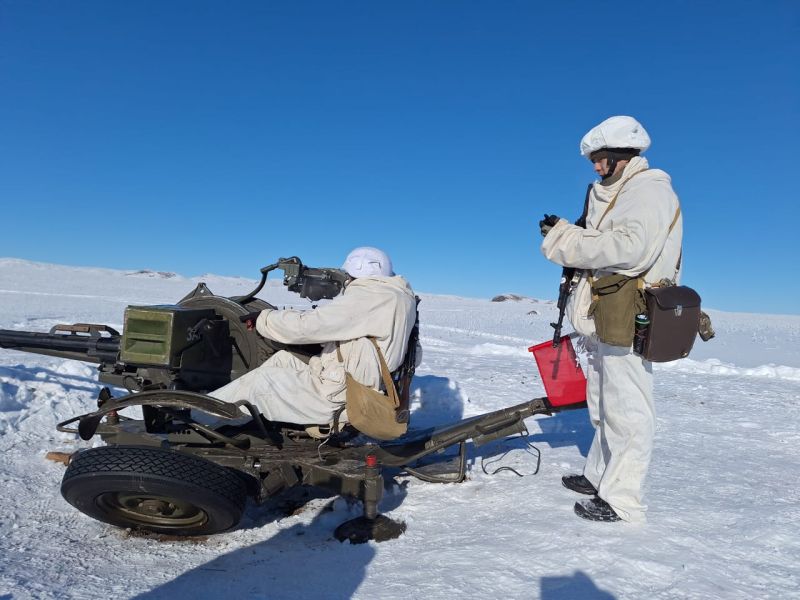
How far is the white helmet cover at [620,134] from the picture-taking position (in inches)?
130

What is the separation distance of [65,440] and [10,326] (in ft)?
25.8

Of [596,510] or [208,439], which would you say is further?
[208,439]

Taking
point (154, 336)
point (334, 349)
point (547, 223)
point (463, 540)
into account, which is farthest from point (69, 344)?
point (547, 223)

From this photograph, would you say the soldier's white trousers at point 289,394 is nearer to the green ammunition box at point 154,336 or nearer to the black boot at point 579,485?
the green ammunition box at point 154,336

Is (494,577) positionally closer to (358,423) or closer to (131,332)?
(358,423)

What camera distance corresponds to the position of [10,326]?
10.9 m

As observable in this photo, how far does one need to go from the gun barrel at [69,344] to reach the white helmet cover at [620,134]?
354 cm

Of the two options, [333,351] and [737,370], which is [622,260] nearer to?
[333,351]

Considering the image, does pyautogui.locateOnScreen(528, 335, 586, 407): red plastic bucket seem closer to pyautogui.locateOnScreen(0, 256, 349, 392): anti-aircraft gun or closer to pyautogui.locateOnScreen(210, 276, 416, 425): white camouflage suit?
pyautogui.locateOnScreen(210, 276, 416, 425): white camouflage suit

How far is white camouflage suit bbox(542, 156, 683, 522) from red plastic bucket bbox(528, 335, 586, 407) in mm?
279

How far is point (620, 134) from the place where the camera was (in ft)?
10.8

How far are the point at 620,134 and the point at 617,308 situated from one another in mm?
1016

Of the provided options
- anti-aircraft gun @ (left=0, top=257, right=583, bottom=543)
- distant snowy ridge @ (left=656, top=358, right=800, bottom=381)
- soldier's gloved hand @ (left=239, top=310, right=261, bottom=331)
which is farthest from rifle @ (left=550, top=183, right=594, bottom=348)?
distant snowy ridge @ (left=656, top=358, right=800, bottom=381)

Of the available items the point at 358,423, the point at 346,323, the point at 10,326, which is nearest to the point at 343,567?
the point at 358,423
